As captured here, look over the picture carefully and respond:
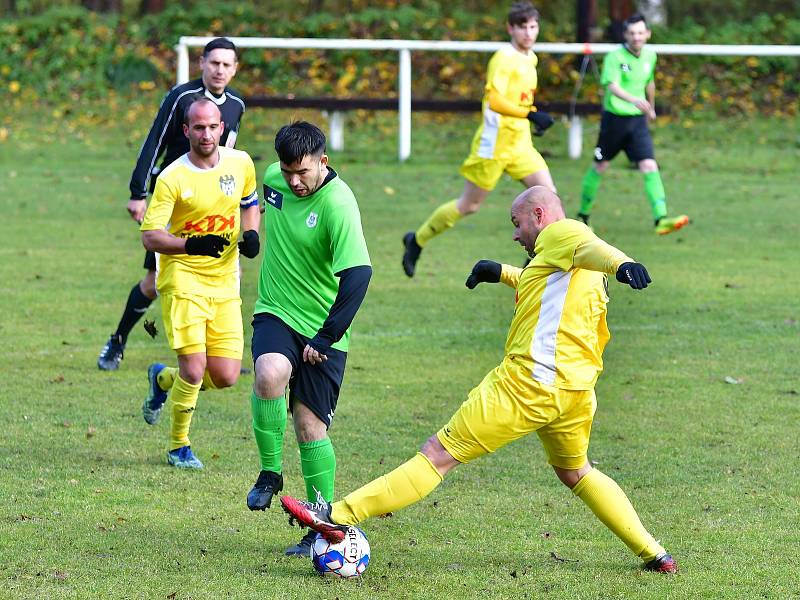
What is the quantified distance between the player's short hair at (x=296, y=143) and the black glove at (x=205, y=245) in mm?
1179

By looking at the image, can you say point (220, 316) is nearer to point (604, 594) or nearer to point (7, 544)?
point (7, 544)

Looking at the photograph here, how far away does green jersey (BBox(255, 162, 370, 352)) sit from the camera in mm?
5426

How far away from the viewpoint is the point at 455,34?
28.7 metres

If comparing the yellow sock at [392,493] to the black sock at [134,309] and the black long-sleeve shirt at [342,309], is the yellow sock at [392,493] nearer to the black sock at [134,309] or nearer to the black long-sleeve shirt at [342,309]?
the black long-sleeve shirt at [342,309]

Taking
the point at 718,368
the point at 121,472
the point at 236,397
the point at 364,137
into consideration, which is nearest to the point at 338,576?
the point at 121,472

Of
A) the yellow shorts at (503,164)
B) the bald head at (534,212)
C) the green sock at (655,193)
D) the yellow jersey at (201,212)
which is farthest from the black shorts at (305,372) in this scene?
the green sock at (655,193)

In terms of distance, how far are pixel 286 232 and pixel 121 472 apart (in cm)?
186

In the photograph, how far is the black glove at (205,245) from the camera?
643cm

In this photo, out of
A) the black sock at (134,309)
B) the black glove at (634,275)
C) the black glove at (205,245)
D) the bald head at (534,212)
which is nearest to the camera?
the black glove at (634,275)

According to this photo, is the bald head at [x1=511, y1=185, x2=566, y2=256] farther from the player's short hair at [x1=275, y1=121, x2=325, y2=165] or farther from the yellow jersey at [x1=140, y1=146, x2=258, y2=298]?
the yellow jersey at [x1=140, y1=146, x2=258, y2=298]

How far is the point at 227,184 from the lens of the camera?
680 cm

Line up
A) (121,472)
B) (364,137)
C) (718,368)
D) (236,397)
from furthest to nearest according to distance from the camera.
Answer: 1. (364,137)
2. (718,368)
3. (236,397)
4. (121,472)

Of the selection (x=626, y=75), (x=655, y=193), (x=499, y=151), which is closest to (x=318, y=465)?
(x=499, y=151)

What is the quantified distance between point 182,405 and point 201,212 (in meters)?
0.96
